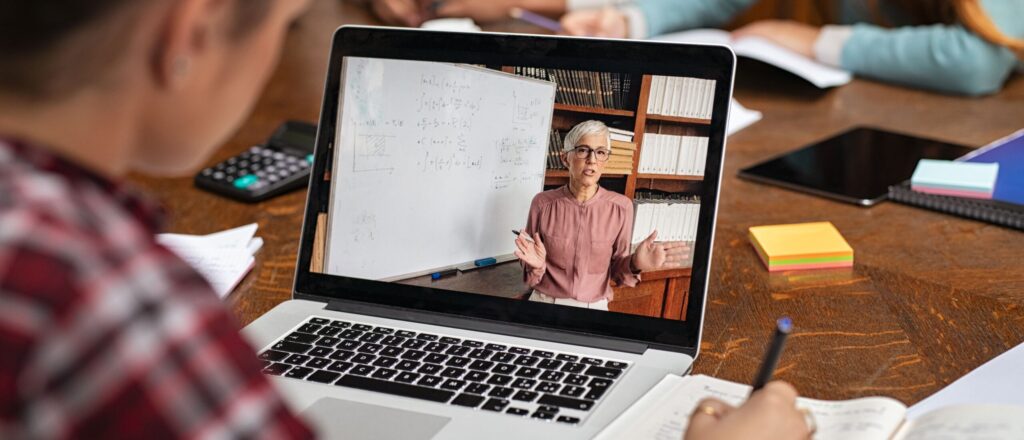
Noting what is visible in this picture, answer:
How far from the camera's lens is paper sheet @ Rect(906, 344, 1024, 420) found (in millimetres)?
727

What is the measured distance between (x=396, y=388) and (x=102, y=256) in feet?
1.30

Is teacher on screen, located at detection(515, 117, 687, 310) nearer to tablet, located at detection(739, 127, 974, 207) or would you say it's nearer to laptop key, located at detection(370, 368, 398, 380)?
laptop key, located at detection(370, 368, 398, 380)

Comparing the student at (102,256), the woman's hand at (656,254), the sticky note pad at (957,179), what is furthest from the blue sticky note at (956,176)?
the student at (102,256)

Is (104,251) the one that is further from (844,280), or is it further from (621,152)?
(844,280)

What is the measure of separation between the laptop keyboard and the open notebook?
42 millimetres

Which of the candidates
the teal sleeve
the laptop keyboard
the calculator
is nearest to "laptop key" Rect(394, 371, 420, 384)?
the laptop keyboard

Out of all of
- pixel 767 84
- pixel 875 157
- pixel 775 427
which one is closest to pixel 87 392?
pixel 775 427

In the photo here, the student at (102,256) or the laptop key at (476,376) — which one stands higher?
the student at (102,256)

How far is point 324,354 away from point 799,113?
90 centimetres

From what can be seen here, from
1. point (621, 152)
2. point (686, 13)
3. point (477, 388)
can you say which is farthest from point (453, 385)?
point (686, 13)

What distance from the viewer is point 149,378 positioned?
1.20 feet

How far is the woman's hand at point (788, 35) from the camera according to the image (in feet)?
5.53

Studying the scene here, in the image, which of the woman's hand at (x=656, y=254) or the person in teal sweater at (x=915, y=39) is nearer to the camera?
the woman's hand at (x=656, y=254)

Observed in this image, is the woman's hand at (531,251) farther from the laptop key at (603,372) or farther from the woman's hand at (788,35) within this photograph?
the woman's hand at (788,35)
